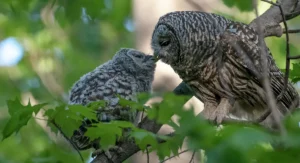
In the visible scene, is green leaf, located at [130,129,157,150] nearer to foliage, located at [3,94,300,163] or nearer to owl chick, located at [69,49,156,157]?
foliage, located at [3,94,300,163]

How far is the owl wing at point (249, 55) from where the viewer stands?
5.48 meters

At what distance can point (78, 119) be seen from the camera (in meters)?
4.82

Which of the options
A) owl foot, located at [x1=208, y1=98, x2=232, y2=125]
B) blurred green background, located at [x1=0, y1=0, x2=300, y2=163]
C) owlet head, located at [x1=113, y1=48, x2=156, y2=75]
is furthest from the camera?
blurred green background, located at [x1=0, y1=0, x2=300, y2=163]

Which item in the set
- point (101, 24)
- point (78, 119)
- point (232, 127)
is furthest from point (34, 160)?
point (101, 24)

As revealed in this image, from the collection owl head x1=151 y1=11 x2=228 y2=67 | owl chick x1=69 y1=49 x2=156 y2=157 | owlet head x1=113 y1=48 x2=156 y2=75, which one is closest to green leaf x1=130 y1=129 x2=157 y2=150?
owl head x1=151 y1=11 x2=228 y2=67

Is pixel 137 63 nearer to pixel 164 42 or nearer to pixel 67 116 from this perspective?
pixel 164 42

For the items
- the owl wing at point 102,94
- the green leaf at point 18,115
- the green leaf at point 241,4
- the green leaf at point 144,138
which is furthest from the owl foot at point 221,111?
the green leaf at point 241,4

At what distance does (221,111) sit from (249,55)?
48cm

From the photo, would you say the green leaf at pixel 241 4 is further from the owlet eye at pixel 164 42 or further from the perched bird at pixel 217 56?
the owlet eye at pixel 164 42

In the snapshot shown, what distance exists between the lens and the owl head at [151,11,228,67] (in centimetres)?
556

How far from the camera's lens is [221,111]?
5.52 metres

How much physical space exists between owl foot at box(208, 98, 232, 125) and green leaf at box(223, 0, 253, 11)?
8.93 ft

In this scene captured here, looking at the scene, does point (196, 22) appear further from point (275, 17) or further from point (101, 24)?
point (101, 24)

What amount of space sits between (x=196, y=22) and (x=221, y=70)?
0.43 m
